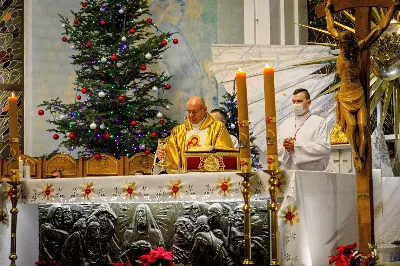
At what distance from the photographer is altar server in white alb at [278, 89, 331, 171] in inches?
299

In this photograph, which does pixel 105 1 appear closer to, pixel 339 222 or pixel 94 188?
pixel 94 188

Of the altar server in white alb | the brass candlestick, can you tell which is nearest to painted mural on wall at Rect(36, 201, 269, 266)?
the brass candlestick

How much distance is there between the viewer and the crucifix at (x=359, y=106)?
21.7 feet

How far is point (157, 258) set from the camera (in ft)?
21.2

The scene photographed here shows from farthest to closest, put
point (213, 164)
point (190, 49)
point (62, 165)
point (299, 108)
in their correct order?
point (190, 49) → point (62, 165) → point (299, 108) → point (213, 164)

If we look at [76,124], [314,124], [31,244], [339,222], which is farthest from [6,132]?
[339,222]

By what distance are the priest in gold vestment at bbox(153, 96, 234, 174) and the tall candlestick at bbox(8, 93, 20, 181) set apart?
3.87ft

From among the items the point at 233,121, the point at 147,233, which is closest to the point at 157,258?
the point at 147,233

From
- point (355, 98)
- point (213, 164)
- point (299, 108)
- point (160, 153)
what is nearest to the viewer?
point (355, 98)

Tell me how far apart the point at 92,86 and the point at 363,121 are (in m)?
5.69

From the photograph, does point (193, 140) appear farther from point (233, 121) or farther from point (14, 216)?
point (233, 121)

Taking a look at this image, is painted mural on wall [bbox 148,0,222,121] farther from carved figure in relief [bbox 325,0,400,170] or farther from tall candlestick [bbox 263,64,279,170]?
tall candlestick [bbox 263,64,279,170]

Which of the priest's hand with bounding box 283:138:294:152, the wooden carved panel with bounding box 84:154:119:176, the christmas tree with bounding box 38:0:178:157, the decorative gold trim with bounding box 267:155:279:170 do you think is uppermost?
the christmas tree with bounding box 38:0:178:157

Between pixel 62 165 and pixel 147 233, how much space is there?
3.89 meters
